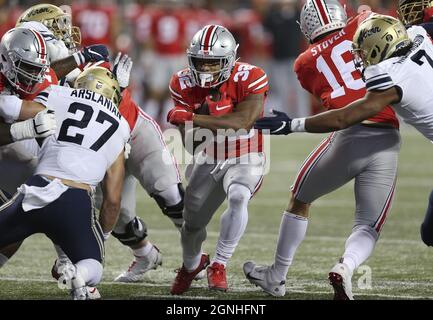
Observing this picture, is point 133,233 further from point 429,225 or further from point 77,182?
point 429,225

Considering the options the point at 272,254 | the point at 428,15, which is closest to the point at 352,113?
the point at 428,15

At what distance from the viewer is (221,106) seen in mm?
5949

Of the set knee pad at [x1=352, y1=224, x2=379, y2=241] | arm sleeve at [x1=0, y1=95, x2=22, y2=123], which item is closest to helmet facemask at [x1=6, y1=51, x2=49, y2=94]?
arm sleeve at [x1=0, y1=95, x2=22, y2=123]

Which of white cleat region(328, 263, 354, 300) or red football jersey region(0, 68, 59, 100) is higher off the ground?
red football jersey region(0, 68, 59, 100)

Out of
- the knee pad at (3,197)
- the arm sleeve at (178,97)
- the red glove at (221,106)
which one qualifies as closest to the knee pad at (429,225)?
the red glove at (221,106)

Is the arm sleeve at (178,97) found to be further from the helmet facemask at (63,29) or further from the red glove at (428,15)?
the red glove at (428,15)

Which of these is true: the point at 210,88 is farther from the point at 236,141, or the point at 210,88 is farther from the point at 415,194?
the point at 415,194

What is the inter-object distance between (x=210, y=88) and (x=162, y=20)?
951 centimetres

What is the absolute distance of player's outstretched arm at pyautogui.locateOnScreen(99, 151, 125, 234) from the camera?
533cm

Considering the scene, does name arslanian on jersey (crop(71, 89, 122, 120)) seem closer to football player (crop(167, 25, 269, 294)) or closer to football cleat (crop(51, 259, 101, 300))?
football player (crop(167, 25, 269, 294))

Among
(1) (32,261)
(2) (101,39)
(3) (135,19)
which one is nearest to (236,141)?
(1) (32,261)

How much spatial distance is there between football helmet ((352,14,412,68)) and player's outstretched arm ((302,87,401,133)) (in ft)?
0.74

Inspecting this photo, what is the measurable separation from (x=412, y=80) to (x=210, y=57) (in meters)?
1.15

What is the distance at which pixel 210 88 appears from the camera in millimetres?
5957
